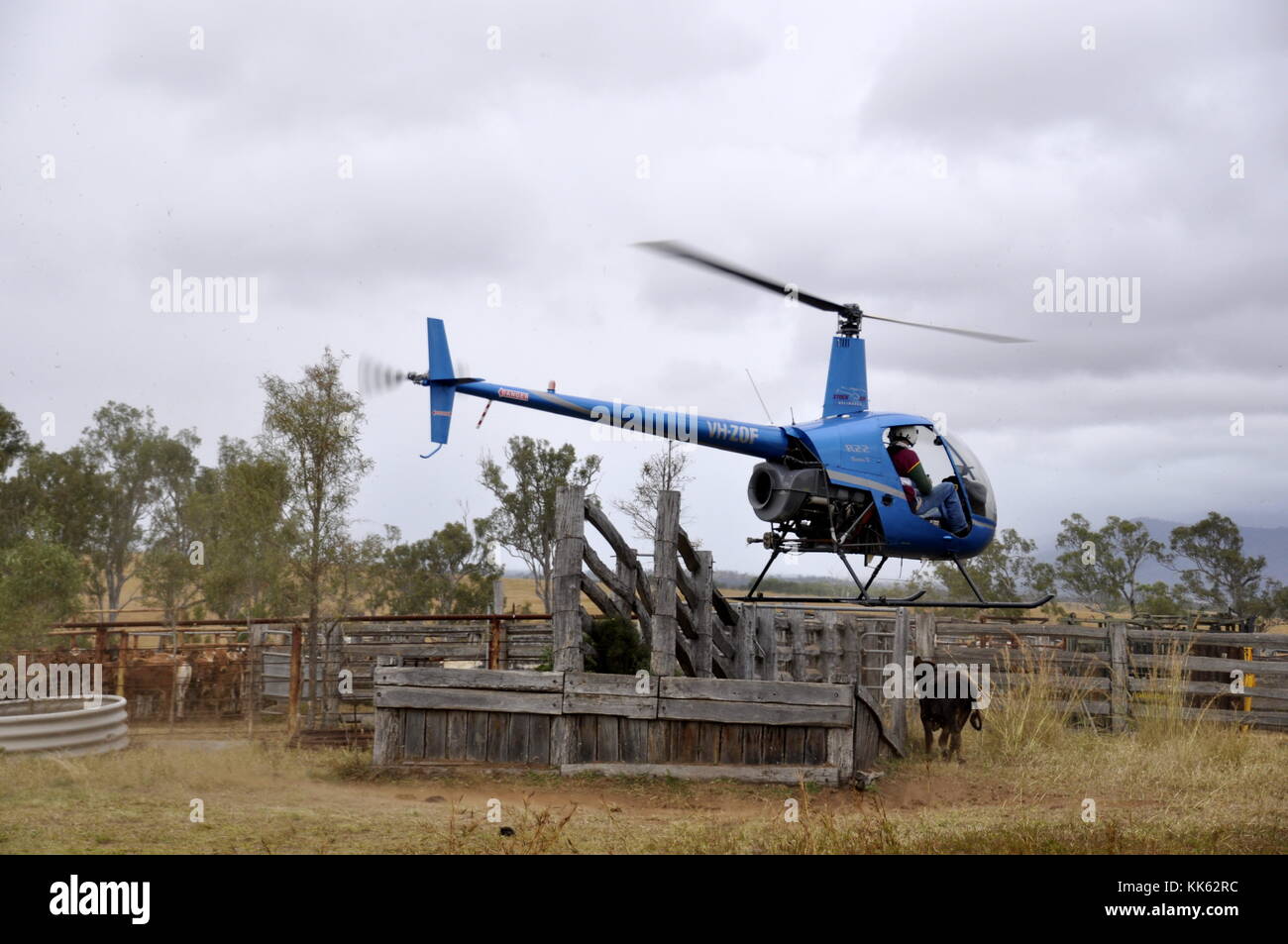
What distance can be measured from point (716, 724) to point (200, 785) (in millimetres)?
5092

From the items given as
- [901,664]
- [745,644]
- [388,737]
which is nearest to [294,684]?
[388,737]

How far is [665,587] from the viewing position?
12047 millimetres

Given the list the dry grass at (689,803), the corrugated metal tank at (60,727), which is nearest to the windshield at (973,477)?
the dry grass at (689,803)

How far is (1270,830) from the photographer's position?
8.86 m

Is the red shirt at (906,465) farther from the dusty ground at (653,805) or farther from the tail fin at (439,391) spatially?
the tail fin at (439,391)

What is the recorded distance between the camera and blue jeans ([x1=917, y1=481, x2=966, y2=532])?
46.9 ft

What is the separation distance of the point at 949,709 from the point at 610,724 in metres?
5.16

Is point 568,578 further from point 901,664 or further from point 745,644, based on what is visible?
point 901,664

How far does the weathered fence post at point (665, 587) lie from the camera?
11.8 m

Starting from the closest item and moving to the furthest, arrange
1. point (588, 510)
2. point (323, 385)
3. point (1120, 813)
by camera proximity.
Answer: point (1120, 813)
point (588, 510)
point (323, 385)

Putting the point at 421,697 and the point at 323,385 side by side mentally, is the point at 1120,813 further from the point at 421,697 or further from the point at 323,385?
the point at 323,385

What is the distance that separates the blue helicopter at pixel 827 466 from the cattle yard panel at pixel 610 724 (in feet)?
7.15
